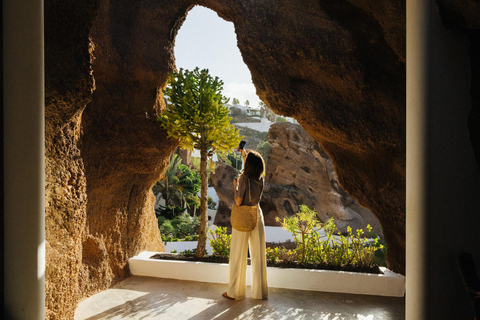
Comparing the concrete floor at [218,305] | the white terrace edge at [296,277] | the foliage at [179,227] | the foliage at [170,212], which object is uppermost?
the white terrace edge at [296,277]

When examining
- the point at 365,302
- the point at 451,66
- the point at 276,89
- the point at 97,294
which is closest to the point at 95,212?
the point at 97,294

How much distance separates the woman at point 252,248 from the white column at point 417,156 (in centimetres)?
253

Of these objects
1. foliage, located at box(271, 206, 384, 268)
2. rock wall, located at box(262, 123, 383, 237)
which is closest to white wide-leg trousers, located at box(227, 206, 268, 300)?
foliage, located at box(271, 206, 384, 268)

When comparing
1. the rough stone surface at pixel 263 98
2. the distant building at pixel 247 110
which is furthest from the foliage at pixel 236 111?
the rough stone surface at pixel 263 98

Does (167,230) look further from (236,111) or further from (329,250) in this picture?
(236,111)

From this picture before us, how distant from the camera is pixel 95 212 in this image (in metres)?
5.44

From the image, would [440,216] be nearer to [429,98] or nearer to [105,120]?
[429,98]

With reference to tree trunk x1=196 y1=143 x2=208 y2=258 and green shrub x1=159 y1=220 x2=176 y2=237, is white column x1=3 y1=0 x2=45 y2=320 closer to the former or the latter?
tree trunk x1=196 y1=143 x2=208 y2=258

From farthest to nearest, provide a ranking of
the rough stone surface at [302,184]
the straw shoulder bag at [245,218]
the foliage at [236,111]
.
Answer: the foliage at [236,111], the rough stone surface at [302,184], the straw shoulder bag at [245,218]

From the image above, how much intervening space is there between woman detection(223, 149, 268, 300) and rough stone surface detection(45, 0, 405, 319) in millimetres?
1339

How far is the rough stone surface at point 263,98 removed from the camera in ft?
16.3

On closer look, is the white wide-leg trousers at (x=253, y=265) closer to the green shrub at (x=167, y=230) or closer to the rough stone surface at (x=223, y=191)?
the green shrub at (x=167, y=230)

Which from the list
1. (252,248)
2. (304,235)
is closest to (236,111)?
(304,235)

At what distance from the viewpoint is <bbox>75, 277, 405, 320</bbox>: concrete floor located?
4.35 meters
